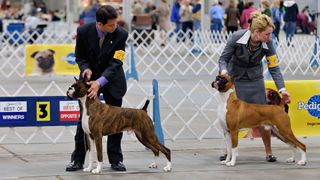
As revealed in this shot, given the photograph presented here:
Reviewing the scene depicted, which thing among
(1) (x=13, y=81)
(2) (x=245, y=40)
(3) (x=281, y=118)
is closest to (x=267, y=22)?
(2) (x=245, y=40)

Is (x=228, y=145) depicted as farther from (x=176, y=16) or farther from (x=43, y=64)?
(x=176, y=16)

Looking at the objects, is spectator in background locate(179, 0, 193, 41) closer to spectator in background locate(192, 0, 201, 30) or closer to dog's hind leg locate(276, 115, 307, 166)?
spectator in background locate(192, 0, 201, 30)

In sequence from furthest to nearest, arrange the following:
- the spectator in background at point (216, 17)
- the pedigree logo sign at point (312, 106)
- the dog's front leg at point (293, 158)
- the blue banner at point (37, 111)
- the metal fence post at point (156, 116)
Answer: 1. the spectator in background at point (216, 17)
2. the pedigree logo sign at point (312, 106)
3. the metal fence post at point (156, 116)
4. the blue banner at point (37, 111)
5. the dog's front leg at point (293, 158)

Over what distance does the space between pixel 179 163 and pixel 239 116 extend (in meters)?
0.90

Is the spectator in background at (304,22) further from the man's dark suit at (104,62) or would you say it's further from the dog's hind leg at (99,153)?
the dog's hind leg at (99,153)

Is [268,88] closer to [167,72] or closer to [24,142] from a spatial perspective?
[24,142]

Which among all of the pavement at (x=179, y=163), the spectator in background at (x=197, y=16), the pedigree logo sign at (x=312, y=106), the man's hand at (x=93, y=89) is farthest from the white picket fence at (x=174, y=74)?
the man's hand at (x=93, y=89)

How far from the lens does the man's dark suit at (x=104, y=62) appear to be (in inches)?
333

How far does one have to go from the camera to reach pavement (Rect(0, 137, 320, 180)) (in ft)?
27.5

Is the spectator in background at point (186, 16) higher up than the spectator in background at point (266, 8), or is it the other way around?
the spectator in background at point (266, 8)

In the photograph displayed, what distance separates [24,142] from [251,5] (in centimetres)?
1531

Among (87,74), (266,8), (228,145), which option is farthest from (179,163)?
(266,8)

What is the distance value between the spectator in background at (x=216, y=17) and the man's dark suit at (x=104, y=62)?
19973 mm

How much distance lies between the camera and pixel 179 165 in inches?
357
